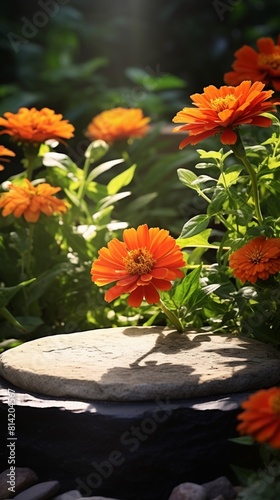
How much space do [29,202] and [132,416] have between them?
0.94m

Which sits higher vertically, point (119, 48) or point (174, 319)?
point (119, 48)

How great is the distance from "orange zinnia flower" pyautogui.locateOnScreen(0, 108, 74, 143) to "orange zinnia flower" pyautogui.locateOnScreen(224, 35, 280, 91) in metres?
0.56

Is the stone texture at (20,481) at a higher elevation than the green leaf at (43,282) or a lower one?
lower

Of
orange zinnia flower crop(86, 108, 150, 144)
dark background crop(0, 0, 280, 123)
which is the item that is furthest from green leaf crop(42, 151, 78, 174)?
dark background crop(0, 0, 280, 123)

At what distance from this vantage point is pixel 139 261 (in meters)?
2.27

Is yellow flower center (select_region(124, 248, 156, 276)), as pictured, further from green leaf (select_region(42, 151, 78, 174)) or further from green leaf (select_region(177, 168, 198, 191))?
green leaf (select_region(42, 151, 78, 174))

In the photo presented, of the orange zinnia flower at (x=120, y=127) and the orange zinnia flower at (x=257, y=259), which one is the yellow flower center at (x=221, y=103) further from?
the orange zinnia flower at (x=120, y=127)

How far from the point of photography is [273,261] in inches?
87.7

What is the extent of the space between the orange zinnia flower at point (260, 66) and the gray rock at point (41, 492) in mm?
1324

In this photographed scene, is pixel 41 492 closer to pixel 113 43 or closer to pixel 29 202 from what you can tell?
pixel 29 202

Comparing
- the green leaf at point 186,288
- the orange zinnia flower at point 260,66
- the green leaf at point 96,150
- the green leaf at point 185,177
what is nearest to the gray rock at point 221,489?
the green leaf at point 186,288

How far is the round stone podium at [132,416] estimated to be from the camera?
2.03 meters

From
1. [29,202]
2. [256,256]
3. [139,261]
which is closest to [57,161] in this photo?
[29,202]

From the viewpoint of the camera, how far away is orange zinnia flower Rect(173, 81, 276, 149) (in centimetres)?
216
